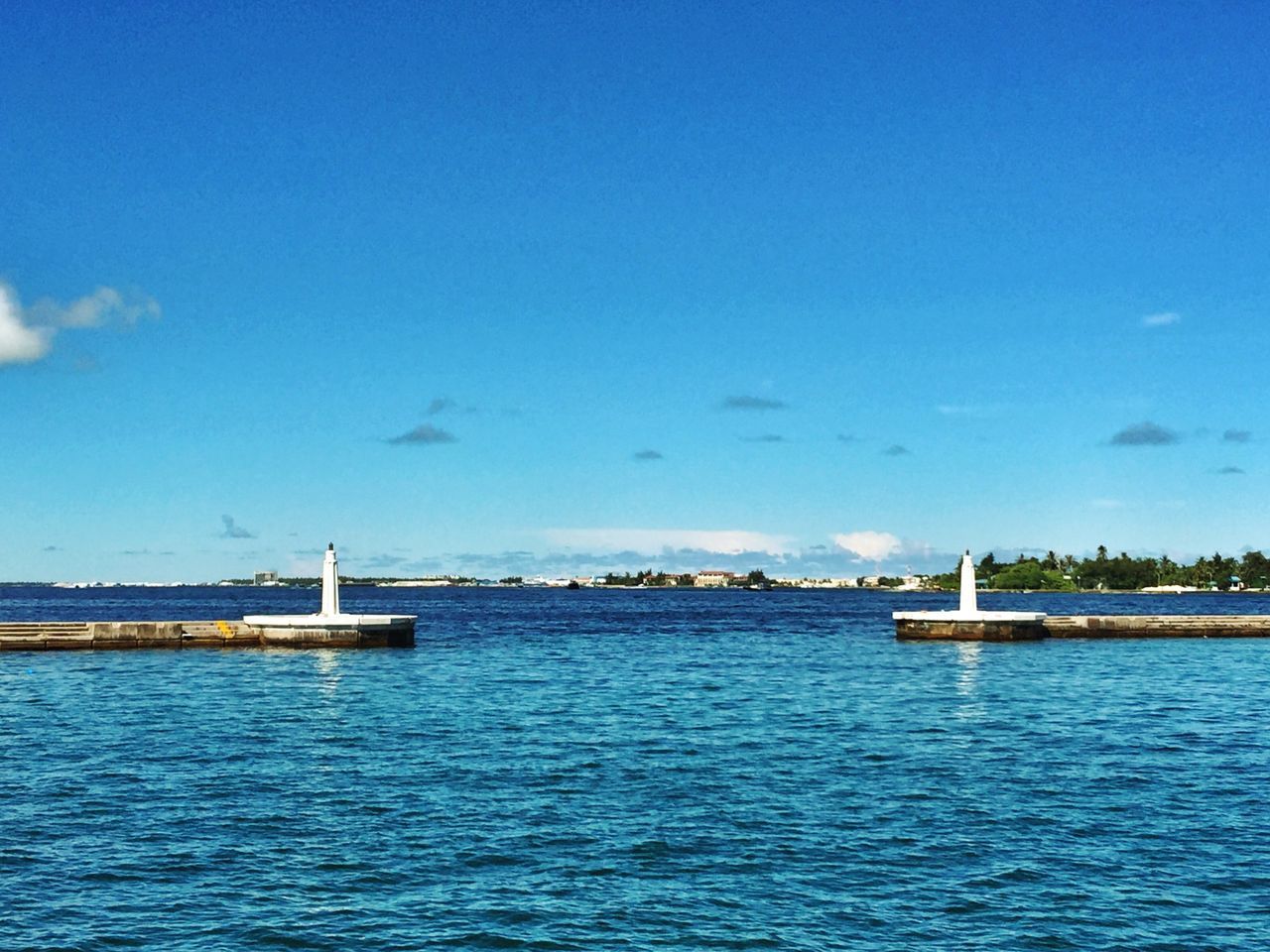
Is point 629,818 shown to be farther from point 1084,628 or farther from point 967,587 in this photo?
point 1084,628

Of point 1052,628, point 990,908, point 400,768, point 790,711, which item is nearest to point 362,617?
point 790,711

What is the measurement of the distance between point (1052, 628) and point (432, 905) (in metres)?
76.9

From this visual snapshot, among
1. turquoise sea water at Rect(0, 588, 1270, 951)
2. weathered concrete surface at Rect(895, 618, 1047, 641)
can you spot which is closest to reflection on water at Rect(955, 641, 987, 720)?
turquoise sea water at Rect(0, 588, 1270, 951)

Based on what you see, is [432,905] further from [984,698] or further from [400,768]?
[984,698]

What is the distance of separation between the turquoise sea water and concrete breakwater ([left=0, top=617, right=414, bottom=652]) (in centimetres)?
1994

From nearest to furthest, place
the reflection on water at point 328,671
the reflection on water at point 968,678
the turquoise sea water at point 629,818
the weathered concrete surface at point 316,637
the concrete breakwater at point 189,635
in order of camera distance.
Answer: the turquoise sea water at point 629,818 < the reflection on water at point 968,678 < the reflection on water at point 328,671 < the concrete breakwater at point 189,635 < the weathered concrete surface at point 316,637

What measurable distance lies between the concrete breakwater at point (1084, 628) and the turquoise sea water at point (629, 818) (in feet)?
107

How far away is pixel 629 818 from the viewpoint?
23453 millimetres

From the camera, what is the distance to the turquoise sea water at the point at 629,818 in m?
17.0

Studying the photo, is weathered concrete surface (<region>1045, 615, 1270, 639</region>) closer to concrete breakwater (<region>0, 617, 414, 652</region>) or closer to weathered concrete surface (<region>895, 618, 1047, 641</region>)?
weathered concrete surface (<region>895, 618, 1047, 641</region>)

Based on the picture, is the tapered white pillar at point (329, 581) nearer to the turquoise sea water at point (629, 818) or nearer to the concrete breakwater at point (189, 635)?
the concrete breakwater at point (189, 635)

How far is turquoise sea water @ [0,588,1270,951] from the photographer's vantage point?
1697 centimetres

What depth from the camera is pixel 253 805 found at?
24422mm

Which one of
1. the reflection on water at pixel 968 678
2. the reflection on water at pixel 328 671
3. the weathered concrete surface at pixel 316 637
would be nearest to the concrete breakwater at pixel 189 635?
the weathered concrete surface at pixel 316 637
